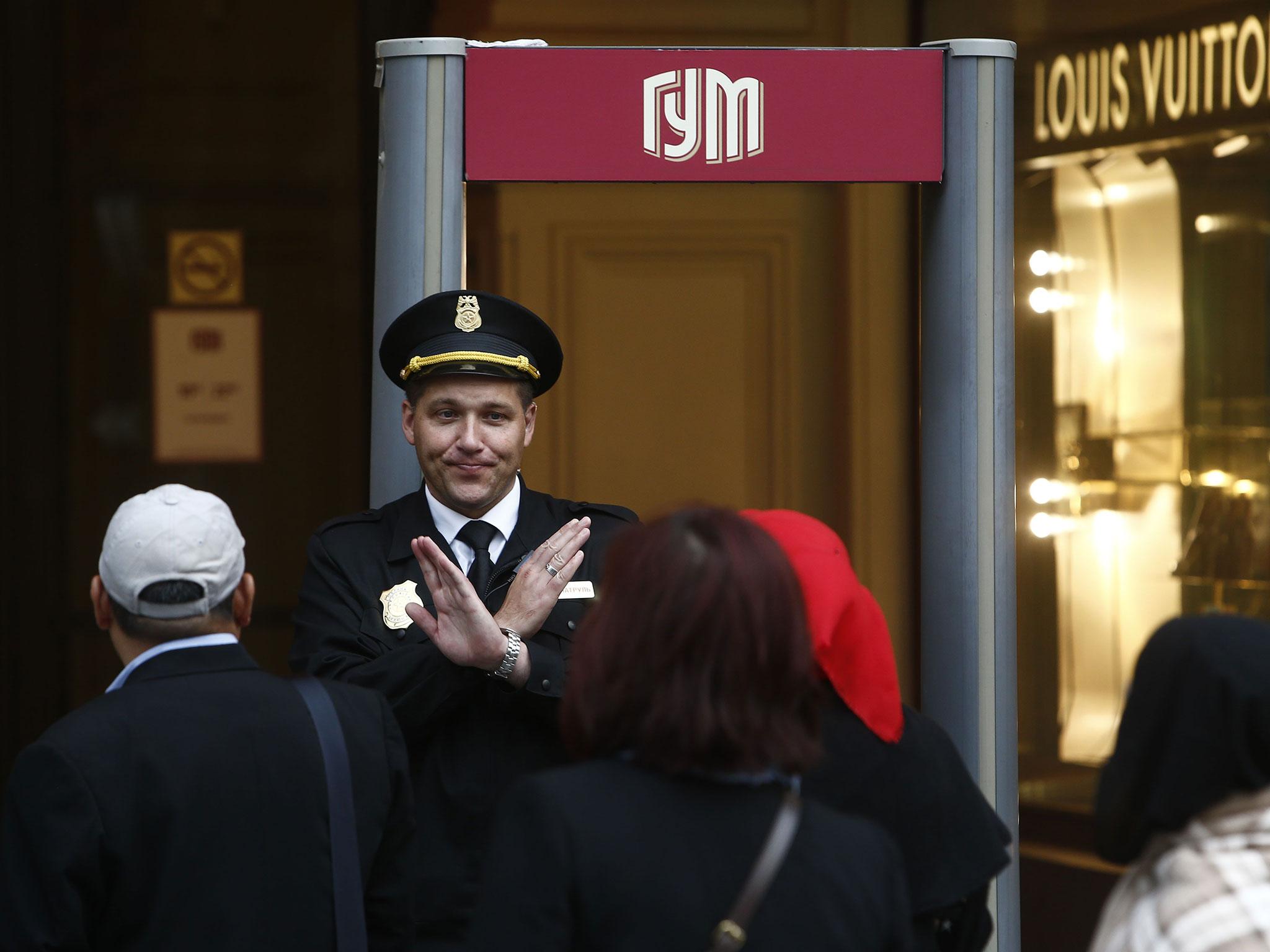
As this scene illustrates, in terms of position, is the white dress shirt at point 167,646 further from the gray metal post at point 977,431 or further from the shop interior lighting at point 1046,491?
the shop interior lighting at point 1046,491

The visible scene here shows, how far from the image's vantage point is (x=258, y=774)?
1.92m

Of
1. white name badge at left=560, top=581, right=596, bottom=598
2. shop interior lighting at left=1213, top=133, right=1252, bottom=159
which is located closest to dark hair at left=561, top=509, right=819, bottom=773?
white name badge at left=560, top=581, right=596, bottom=598

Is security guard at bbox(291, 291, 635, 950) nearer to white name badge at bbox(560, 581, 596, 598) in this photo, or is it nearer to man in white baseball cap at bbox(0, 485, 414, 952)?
white name badge at bbox(560, 581, 596, 598)

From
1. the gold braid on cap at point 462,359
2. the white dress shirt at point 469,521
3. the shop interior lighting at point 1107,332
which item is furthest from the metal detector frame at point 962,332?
the shop interior lighting at point 1107,332

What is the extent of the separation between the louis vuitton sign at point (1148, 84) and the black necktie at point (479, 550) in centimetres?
259

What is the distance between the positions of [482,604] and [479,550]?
27 cm

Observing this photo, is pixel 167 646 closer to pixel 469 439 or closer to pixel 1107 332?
pixel 469 439

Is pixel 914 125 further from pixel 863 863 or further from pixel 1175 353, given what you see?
pixel 1175 353

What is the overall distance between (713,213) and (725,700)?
11.4ft

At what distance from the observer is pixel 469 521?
2.67 meters

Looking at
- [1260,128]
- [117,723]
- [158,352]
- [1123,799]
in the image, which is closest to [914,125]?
[1123,799]

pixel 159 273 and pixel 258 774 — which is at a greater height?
pixel 159 273

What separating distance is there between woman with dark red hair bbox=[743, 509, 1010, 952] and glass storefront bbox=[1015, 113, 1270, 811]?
8.28 ft

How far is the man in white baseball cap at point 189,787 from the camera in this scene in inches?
72.2
